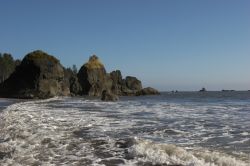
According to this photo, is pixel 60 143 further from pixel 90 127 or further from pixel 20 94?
pixel 20 94

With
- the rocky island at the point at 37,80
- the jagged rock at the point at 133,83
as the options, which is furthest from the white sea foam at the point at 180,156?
the jagged rock at the point at 133,83

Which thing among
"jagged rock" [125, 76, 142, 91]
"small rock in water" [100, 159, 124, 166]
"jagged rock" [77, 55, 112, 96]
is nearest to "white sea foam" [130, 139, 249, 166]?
"small rock in water" [100, 159, 124, 166]

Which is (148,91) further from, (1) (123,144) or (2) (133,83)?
(1) (123,144)

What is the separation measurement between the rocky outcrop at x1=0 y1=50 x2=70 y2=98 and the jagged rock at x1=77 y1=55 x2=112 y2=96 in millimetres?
18212

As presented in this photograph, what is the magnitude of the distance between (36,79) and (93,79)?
26904mm

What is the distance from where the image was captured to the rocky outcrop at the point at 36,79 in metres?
72.9

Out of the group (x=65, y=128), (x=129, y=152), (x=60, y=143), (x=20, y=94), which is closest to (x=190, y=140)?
(x=129, y=152)

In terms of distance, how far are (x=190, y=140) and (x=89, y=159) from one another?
5.28 metres

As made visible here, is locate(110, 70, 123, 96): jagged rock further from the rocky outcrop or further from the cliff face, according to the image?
the rocky outcrop

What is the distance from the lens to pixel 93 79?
327 ft

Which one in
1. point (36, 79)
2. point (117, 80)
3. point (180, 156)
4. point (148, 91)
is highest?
point (117, 80)

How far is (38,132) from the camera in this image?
1686cm

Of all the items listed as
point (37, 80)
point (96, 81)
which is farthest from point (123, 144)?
point (96, 81)

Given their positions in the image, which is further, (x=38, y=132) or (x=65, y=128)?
(x=65, y=128)
